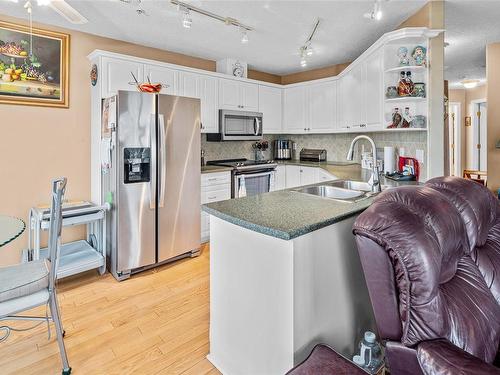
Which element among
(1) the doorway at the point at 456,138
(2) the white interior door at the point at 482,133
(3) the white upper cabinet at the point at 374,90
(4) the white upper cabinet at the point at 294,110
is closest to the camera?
(3) the white upper cabinet at the point at 374,90

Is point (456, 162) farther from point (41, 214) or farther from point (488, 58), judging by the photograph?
point (41, 214)

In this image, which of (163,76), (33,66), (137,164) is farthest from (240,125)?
(33,66)

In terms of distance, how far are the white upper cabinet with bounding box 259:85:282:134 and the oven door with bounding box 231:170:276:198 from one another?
89 cm

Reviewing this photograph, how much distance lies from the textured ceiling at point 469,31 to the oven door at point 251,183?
279cm

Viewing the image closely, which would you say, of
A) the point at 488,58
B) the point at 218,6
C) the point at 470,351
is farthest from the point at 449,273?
the point at 488,58

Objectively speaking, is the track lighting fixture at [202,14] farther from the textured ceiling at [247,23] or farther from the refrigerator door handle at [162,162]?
the refrigerator door handle at [162,162]

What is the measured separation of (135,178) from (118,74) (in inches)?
46.9

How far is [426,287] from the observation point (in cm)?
100

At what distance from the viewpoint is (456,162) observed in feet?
24.2

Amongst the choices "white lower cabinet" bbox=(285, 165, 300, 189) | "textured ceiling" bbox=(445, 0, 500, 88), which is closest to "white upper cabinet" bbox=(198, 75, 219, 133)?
"white lower cabinet" bbox=(285, 165, 300, 189)

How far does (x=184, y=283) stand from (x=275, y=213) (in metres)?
1.79

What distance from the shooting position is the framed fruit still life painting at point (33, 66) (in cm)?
295

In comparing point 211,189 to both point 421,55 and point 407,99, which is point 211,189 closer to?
point 407,99

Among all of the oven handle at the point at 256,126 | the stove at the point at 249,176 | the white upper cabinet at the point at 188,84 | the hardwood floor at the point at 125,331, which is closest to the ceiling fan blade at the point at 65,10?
the white upper cabinet at the point at 188,84
